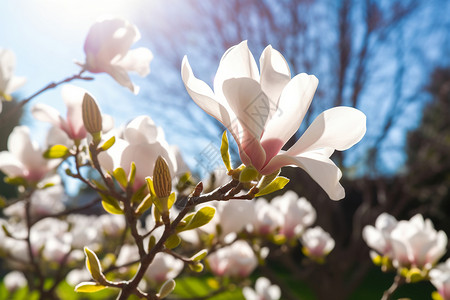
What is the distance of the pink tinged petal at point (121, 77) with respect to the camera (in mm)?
713

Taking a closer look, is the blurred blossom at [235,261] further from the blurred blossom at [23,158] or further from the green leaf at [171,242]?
the green leaf at [171,242]

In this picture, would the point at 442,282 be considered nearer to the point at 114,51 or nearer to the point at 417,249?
the point at 417,249

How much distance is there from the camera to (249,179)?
43cm

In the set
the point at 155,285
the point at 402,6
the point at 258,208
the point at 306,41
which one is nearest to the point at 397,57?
the point at 402,6

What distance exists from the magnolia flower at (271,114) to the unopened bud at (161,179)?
0.28 feet

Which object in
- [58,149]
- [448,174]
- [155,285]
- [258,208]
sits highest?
[58,149]

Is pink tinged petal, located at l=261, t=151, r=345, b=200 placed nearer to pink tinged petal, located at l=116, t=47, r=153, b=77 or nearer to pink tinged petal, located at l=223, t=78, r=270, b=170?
pink tinged petal, located at l=223, t=78, r=270, b=170

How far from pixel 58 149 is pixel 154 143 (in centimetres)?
26

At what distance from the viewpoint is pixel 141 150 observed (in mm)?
554

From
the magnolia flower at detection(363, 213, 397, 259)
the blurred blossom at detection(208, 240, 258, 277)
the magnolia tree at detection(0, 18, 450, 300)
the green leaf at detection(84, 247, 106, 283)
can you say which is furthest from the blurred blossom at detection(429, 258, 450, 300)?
the green leaf at detection(84, 247, 106, 283)

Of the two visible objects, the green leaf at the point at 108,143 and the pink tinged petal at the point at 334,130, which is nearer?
the pink tinged petal at the point at 334,130

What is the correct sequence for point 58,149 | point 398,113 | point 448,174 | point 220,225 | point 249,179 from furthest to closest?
point 448,174 → point 398,113 → point 220,225 → point 58,149 → point 249,179

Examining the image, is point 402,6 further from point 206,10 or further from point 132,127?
point 132,127

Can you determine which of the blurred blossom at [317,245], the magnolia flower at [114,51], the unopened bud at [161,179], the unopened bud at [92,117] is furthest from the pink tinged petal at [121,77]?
the blurred blossom at [317,245]
